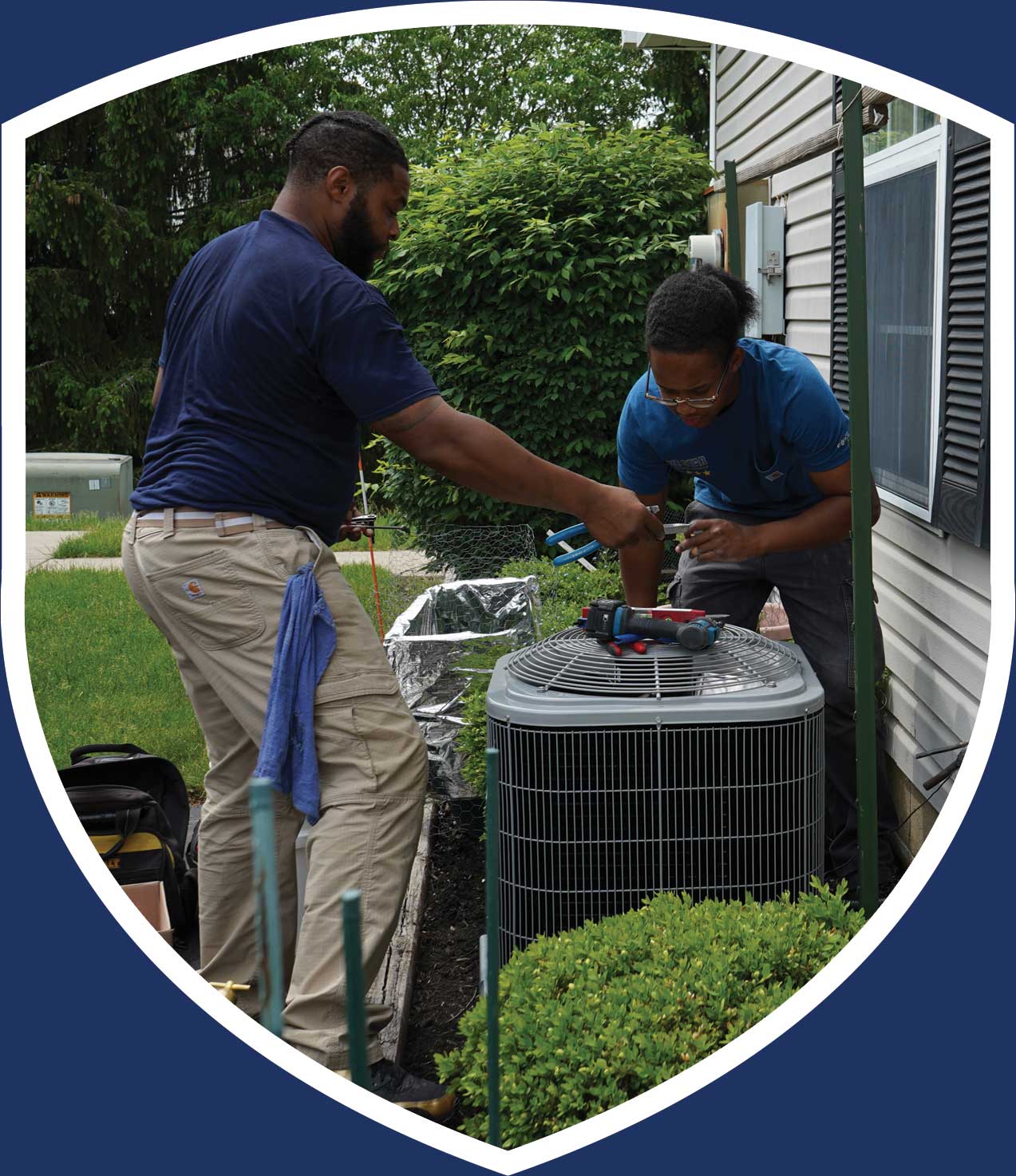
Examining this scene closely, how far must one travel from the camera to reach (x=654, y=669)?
2723 millimetres

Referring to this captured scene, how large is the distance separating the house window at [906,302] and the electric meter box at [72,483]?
Answer: 9.19m

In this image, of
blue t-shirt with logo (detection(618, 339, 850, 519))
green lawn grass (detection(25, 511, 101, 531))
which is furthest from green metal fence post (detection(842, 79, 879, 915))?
green lawn grass (detection(25, 511, 101, 531))

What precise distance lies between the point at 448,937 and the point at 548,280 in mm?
4367

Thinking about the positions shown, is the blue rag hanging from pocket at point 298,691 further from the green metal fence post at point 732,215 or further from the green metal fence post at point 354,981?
the green metal fence post at point 732,215

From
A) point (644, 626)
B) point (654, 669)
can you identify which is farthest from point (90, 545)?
point (654, 669)

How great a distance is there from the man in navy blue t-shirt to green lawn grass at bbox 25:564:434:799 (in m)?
2.53

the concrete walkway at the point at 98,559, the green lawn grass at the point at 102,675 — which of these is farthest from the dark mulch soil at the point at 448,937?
the concrete walkway at the point at 98,559

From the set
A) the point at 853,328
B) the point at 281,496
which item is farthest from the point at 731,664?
the point at 281,496

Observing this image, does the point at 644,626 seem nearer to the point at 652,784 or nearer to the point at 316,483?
the point at 652,784

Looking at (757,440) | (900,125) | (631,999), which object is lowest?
(631,999)

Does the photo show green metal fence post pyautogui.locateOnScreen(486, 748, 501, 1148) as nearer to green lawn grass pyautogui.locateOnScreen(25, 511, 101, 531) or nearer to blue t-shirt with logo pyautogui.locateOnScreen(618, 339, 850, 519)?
blue t-shirt with logo pyautogui.locateOnScreen(618, 339, 850, 519)

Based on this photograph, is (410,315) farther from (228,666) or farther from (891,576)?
(228,666)

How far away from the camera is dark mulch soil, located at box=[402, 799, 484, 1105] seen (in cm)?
308

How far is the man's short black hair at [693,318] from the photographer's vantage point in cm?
301
